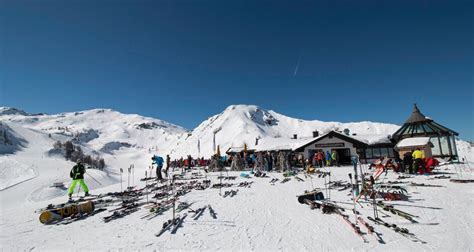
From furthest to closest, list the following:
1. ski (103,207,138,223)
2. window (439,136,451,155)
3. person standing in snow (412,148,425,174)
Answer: window (439,136,451,155)
person standing in snow (412,148,425,174)
ski (103,207,138,223)

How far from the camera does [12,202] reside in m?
14.1

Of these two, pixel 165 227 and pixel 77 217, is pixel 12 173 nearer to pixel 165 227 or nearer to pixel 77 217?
pixel 77 217

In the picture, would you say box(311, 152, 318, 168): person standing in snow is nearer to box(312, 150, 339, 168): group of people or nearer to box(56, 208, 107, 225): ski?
box(312, 150, 339, 168): group of people

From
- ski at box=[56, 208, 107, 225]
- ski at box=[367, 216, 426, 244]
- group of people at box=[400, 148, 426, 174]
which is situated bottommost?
ski at box=[367, 216, 426, 244]

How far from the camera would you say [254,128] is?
104 meters

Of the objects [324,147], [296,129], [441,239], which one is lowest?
[441,239]

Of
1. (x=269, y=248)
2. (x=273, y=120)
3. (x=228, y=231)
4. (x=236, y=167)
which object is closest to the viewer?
(x=269, y=248)

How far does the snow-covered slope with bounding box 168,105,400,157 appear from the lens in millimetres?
96363

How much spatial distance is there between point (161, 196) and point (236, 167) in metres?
16.3

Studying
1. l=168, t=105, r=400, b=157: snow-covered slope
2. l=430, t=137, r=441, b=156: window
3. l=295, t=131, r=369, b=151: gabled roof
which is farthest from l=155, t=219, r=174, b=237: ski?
l=168, t=105, r=400, b=157: snow-covered slope

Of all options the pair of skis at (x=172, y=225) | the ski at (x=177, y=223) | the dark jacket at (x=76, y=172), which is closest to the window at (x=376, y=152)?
the ski at (x=177, y=223)

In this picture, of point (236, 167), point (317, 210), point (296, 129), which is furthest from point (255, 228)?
point (296, 129)

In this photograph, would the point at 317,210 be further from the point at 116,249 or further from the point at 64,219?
the point at 64,219

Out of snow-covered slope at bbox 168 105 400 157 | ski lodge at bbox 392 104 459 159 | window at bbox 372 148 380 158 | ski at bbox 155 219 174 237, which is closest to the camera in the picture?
ski at bbox 155 219 174 237
